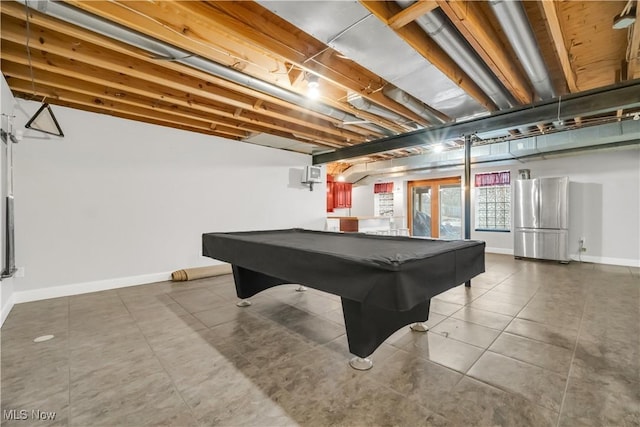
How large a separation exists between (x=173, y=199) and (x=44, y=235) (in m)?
1.54

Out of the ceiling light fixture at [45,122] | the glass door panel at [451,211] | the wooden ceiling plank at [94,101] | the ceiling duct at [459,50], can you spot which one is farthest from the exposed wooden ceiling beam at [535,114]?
the ceiling light fixture at [45,122]

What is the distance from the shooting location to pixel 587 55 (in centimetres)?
256

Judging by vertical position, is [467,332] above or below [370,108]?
below

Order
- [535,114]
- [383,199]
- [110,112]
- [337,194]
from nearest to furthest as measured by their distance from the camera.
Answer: [535,114] < [110,112] < [337,194] < [383,199]

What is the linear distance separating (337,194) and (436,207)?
294 cm

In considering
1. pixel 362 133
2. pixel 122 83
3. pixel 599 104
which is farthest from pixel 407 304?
pixel 362 133

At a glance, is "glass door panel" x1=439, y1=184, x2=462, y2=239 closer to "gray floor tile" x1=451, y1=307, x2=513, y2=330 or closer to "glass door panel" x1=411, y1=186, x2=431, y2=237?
"glass door panel" x1=411, y1=186, x2=431, y2=237

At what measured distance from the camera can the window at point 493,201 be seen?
6812mm

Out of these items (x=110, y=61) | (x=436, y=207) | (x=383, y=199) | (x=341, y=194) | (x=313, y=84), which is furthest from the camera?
(x=383, y=199)

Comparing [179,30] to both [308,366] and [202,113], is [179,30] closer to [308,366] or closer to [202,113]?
[202,113]

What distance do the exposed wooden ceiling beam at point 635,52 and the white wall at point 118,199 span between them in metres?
4.93

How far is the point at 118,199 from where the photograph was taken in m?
3.89

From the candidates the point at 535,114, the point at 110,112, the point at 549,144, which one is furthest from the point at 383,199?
the point at 110,112

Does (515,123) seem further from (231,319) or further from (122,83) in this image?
(122,83)
